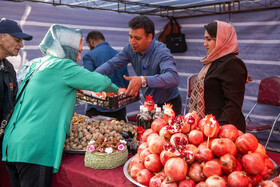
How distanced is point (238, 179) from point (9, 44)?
7.92 feet

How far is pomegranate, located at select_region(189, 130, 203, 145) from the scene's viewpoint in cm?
151

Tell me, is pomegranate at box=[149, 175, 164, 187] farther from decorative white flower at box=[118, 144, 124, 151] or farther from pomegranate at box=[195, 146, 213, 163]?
decorative white flower at box=[118, 144, 124, 151]

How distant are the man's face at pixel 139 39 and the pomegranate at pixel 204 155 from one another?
1.61 metres

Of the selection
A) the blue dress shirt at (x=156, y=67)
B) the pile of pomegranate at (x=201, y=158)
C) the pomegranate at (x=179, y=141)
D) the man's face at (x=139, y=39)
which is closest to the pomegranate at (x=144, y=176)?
the pile of pomegranate at (x=201, y=158)

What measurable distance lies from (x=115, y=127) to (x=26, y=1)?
2.94m

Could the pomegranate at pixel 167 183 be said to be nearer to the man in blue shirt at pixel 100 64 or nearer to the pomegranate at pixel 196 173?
the pomegranate at pixel 196 173

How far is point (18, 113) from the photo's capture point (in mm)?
1969

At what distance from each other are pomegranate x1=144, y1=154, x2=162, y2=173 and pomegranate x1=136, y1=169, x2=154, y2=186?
0.02m

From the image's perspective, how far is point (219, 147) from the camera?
1.40m

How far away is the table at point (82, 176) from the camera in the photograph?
170 centimetres

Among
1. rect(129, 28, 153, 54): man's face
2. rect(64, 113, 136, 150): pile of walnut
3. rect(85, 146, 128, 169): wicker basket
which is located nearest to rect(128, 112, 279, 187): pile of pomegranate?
rect(85, 146, 128, 169): wicker basket

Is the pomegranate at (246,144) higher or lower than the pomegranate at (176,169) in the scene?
higher

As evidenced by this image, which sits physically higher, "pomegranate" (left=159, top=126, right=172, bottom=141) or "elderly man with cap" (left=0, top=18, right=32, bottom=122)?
"elderly man with cap" (left=0, top=18, right=32, bottom=122)

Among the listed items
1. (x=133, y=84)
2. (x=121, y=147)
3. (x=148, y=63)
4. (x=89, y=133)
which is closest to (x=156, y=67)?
(x=148, y=63)
